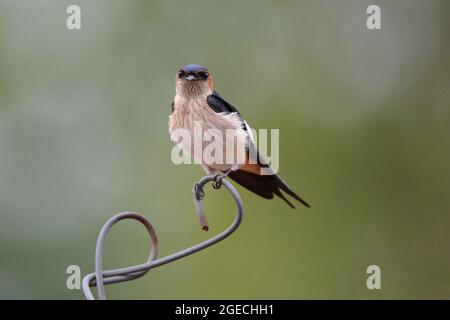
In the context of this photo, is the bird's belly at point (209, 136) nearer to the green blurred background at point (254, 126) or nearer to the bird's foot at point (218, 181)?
the bird's foot at point (218, 181)

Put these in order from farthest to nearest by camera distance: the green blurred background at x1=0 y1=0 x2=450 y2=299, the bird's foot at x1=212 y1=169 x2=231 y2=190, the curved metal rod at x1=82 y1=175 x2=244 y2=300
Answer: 1. the green blurred background at x1=0 y1=0 x2=450 y2=299
2. the bird's foot at x1=212 y1=169 x2=231 y2=190
3. the curved metal rod at x1=82 y1=175 x2=244 y2=300

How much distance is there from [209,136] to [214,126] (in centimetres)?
8

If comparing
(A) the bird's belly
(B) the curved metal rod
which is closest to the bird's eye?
(A) the bird's belly

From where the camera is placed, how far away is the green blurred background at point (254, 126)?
667cm

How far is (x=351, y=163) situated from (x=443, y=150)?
3.93 ft

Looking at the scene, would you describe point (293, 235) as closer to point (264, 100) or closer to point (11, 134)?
point (264, 100)

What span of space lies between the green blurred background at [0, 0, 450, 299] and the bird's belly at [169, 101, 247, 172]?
1927 mm

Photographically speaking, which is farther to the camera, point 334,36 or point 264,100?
point 334,36

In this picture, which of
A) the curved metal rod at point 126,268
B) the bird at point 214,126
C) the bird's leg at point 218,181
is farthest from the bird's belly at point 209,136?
the curved metal rod at point 126,268

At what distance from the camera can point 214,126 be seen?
4.32 m

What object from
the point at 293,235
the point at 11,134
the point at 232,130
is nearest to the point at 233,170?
the point at 232,130

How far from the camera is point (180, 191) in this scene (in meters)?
7.02

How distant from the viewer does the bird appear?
429 cm

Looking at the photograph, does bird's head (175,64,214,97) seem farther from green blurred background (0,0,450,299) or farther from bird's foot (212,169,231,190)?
green blurred background (0,0,450,299)
